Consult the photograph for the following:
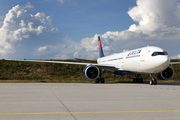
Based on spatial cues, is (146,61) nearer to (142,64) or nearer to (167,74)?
(142,64)

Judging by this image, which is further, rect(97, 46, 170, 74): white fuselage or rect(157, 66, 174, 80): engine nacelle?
rect(157, 66, 174, 80): engine nacelle

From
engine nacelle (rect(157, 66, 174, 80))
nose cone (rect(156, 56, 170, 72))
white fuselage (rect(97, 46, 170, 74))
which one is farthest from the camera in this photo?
engine nacelle (rect(157, 66, 174, 80))

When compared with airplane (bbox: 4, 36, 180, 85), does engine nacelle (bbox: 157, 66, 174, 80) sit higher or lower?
lower

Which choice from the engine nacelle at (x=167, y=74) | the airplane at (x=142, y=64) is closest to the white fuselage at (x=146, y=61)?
the airplane at (x=142, y=64)

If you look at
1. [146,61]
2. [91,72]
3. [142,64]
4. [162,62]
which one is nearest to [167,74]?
[142,64]

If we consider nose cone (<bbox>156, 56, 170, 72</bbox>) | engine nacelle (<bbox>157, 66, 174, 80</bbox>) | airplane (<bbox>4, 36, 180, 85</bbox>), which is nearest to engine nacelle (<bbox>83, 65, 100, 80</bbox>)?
airplane (<bbox>4, 36, 180, 85</bbox>)

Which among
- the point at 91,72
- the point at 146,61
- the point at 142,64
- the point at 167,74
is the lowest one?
the point at 167,74

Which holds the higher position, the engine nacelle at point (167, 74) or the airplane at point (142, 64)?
the airplane at point (142, 64)

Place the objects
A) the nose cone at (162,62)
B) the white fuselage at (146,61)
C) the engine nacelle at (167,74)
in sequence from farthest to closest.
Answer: the engine nacelle at (167,74), the white fuselage at (146,61), the nose cone at (162,62)

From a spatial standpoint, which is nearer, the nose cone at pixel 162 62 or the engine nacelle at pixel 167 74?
the nose cone at pixel 162 62

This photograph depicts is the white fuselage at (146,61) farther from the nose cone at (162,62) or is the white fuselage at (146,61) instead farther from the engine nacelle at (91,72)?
the engine nacelle at (91,72)

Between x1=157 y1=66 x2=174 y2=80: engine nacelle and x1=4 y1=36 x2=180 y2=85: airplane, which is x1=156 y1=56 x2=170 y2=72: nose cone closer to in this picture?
x1=4 y1=36 x2=180 y2=85: airplane
